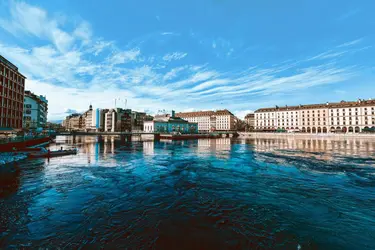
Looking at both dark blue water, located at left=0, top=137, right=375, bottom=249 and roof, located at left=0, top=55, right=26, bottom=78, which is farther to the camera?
roof, located at left=0, top=55, right=26, bottom=78

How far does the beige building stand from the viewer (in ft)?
442

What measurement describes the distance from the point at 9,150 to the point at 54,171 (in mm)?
26201

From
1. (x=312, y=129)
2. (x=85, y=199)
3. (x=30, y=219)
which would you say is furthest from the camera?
(x=312, y=129)

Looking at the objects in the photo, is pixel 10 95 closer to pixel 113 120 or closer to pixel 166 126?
pixel 166 126

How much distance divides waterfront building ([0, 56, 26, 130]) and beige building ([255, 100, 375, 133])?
172528mm

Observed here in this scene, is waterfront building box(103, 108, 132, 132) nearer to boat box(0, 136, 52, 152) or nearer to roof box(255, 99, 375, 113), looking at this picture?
boat box(0, 136, 52, 152)

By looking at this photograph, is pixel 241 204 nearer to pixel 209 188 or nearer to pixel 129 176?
pixel 209 188

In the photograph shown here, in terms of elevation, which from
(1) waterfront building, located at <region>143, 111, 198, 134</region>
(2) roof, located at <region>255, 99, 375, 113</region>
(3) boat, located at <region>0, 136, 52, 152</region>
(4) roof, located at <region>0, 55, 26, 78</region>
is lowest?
(3) boat, located at <region>0, 136, 52, 152</region>

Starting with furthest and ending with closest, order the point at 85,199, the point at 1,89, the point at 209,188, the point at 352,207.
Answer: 1. the point at 1,89
2. the point at 209,188
3. the point at 85,199
4. the point at 352,207

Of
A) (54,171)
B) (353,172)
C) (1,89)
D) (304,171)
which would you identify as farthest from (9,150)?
(353,172)

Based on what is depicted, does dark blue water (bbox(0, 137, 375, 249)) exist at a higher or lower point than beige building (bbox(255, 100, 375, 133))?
lower

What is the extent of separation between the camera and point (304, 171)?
24469 millimetres

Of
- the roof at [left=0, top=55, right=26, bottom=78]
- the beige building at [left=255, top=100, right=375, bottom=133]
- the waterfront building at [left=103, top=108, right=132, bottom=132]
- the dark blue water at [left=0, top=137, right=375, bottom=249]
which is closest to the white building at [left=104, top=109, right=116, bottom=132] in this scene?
the waterfront building at [left=103, top=108, right=132, bottom=132]

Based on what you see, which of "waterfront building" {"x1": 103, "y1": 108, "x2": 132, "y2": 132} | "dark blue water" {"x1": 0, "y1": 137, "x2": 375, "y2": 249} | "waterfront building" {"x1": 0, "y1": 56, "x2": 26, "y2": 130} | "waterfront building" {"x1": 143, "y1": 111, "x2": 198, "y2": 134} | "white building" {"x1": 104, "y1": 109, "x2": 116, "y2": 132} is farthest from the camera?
"waterfront building" {"x1": 103, "y1": 108, "x2": 132, "y2": 132}
